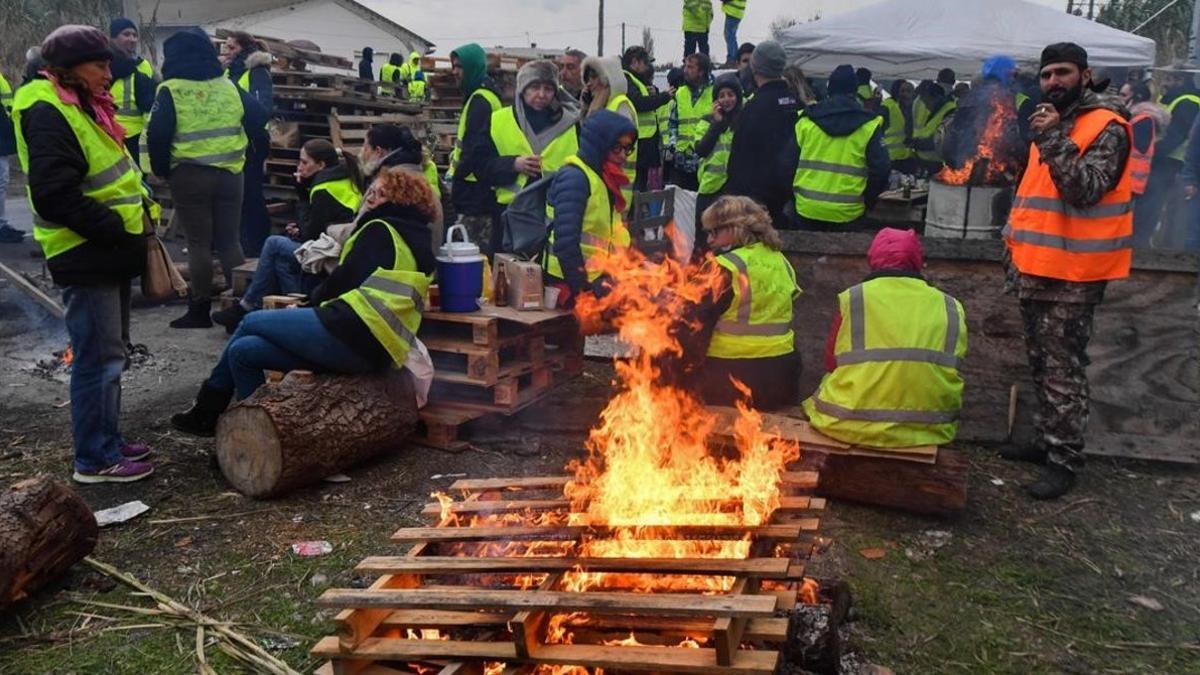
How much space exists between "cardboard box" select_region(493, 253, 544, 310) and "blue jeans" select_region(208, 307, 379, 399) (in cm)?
110

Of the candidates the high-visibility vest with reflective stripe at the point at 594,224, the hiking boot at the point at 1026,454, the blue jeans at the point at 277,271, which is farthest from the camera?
the blue jeans at the point at 277,271

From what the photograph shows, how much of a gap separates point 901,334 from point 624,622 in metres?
2.53

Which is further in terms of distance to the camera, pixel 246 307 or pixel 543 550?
pixel 246 307

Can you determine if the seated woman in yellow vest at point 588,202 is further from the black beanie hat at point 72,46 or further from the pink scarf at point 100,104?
the black beanie hat at point 72,46

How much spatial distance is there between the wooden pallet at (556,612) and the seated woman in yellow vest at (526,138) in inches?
170

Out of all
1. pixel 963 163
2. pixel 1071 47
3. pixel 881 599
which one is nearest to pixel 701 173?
pixel 963 163

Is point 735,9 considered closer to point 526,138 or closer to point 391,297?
point 526,138

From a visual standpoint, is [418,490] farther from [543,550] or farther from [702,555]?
[702,555]

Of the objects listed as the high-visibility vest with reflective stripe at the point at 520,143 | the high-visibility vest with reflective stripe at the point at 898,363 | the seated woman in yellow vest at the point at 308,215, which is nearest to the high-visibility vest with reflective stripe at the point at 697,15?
the high-visibility vest with reflective stripe at the point at 520,143

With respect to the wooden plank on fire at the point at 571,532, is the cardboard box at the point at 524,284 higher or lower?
higher

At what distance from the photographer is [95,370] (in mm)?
5023

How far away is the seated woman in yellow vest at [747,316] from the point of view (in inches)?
211

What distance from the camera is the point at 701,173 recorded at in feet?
30.4

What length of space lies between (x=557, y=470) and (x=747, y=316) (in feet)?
4.89
